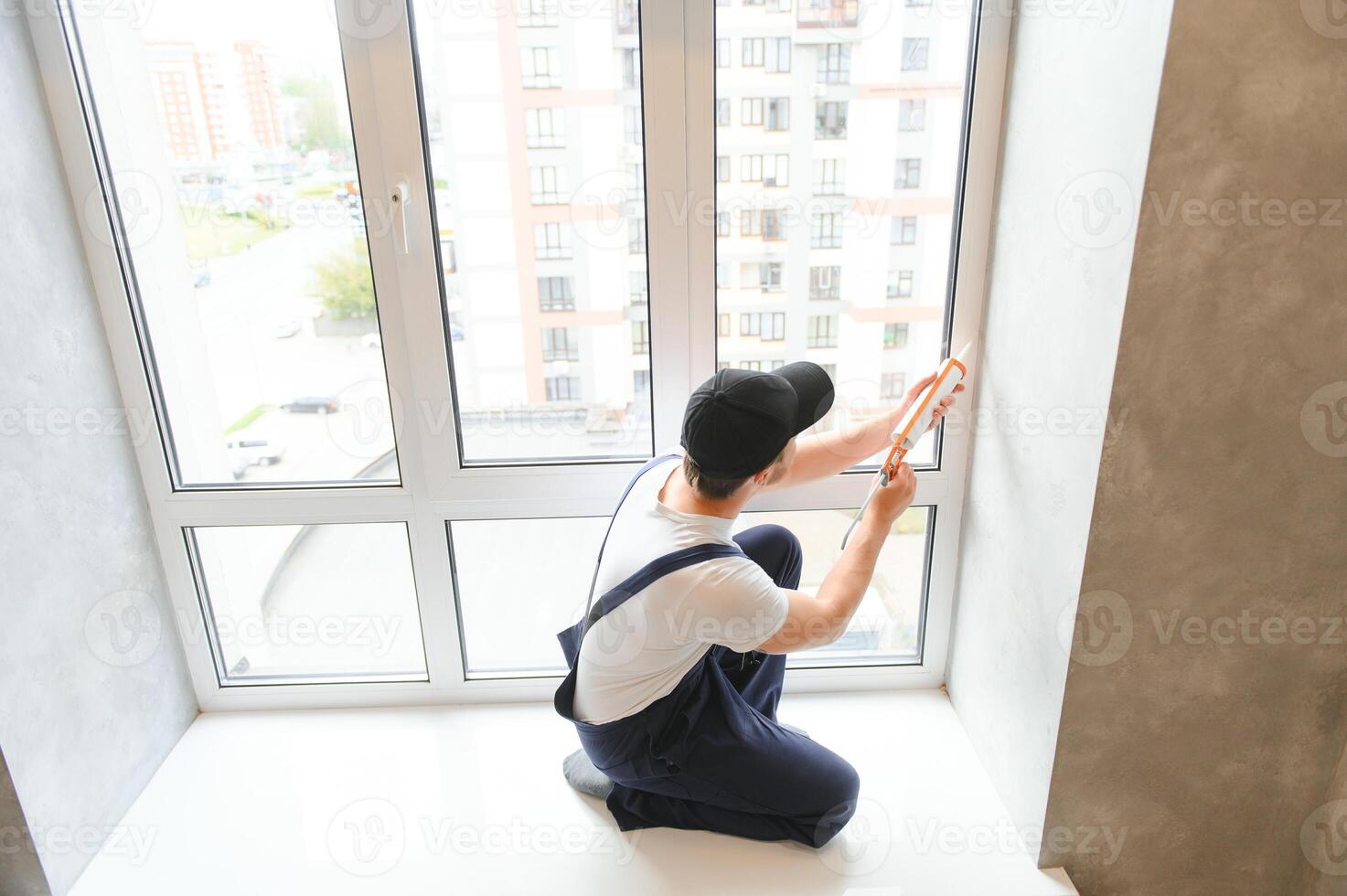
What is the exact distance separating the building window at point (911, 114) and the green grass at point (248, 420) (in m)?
1.39

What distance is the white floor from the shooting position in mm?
1511

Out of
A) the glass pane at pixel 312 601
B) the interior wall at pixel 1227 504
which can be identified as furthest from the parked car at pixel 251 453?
the interior wall at pixel 1227 504

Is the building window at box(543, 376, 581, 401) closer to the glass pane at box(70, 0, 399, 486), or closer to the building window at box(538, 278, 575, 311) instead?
the building window at box(538, 278, 575, 311)

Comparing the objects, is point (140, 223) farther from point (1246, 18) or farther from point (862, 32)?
point (1246, 18)

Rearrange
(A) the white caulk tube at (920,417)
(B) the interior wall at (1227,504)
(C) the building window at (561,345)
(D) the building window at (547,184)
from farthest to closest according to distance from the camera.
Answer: (C) the building window at (561,345)
(D) the building window at (547,184)
(A) the white caulk tube at (920,417)
(B) the interior wall at (1227,504)

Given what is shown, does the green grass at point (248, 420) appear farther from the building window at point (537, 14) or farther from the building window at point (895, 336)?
the building window at point (895, 336)

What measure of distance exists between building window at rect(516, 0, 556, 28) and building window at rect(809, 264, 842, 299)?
68 centimetres

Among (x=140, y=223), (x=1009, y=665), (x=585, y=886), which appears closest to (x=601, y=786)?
(x=585, y=886)

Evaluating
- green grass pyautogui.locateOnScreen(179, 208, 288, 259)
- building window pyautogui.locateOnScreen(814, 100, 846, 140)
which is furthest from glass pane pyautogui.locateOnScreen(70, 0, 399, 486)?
building window pyautogui.locateOnScreen(814, 100, 846, 140)

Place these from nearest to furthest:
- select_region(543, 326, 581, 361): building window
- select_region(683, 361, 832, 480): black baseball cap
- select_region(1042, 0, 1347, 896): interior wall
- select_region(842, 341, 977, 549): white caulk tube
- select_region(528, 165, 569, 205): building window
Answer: select_region(1042, 0, 1347, 896): interior wall → select_region(683, 361, 832, 480): black baseball cap → select_region(842, 341, 977, 549): white caulk tube → select_region(528, 165, 569, 205): building window → select_region(543, 326, 581, 361): building window

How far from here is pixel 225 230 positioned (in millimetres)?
1604

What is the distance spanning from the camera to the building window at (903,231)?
164 cm

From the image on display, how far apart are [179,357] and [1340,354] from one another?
207cm

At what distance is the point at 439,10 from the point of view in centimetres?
150
